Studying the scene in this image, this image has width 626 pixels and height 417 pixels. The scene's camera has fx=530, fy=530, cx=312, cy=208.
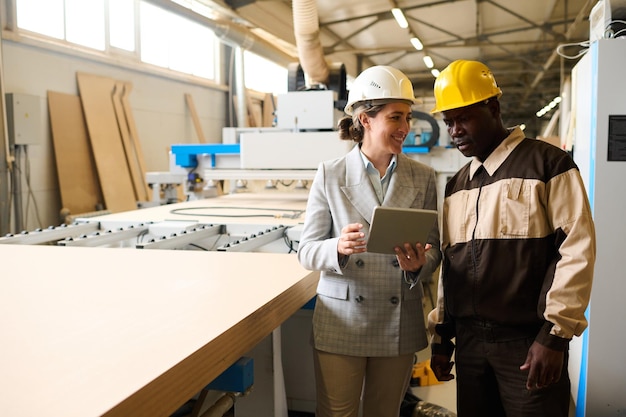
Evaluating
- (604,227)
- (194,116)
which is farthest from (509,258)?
(194,116)

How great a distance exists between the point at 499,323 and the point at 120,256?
132 cm

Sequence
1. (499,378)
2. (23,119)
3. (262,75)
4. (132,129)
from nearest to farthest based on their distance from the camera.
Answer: (499,378) → (23,119) → (132,129) → (262,75)

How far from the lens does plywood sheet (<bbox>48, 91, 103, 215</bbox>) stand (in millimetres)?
5273

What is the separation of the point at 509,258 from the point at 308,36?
155 inches

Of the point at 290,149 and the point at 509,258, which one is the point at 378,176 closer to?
the point at 509,258

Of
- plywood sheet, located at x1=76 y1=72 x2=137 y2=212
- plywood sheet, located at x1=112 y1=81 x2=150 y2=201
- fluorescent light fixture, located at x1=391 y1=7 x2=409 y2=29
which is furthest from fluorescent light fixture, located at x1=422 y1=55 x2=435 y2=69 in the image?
plywood sheet, located at x1=76 y1=72 x2=137 y2=212

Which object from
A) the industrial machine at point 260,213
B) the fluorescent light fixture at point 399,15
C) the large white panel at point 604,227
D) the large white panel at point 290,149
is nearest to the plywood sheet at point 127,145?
the industrial machine at point 260,213

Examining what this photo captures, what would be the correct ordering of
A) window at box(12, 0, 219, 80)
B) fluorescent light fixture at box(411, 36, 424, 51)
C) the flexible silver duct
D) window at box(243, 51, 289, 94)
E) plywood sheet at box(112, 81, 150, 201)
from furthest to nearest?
1. window at box(243, 51, 289, 94)
2. fluorescent light fixture at box(411, 36, 424, 51)
3. plywood sheet at box(112, 81, 150, 201)
4. window at box(12, 0, 219, 80)
5. the flexible silver duct

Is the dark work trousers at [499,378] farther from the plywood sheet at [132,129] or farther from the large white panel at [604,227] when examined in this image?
the plywood sheet at [132,129]

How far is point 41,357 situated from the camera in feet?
3.19

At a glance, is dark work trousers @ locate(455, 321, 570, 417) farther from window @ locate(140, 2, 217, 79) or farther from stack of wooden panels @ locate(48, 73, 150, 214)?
window @ locate(140, 2, 217, 79)

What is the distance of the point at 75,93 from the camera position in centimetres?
556

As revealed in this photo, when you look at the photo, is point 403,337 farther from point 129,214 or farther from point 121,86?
point 121,86

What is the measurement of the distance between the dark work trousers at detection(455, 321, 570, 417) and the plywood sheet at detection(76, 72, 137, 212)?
4.99m
